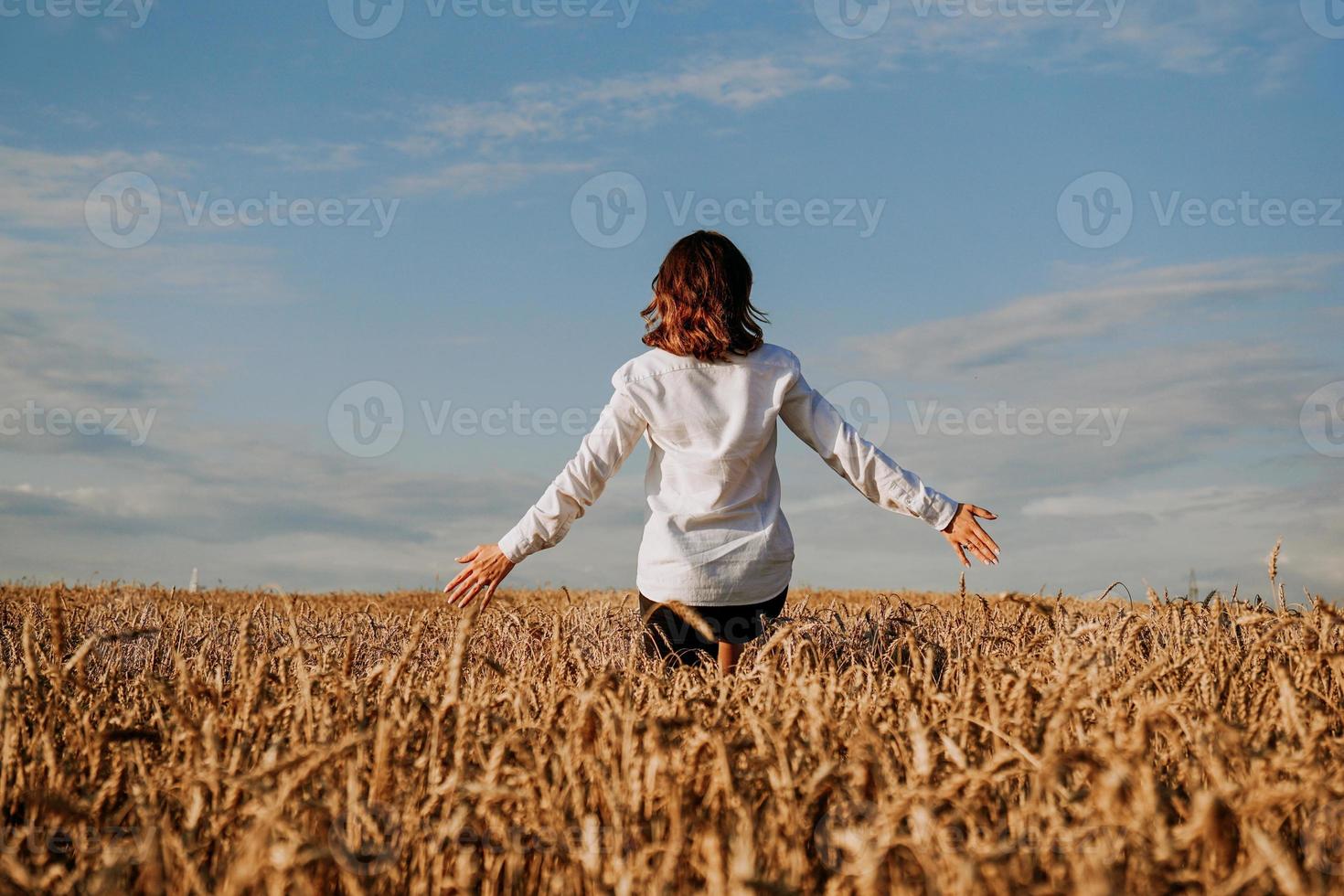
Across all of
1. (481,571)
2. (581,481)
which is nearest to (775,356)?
(581,481)

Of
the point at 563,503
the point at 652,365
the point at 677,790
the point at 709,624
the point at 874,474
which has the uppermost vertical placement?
the point at 652,365

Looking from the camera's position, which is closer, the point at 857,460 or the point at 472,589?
the point at 472,589

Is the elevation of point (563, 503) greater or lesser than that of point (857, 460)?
lesser

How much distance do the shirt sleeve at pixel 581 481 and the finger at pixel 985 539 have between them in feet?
5.18

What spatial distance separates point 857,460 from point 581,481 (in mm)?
1275

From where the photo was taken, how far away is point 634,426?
525 cm

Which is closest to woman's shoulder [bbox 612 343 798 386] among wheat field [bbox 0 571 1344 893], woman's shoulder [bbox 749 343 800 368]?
woman's shoulder [bbox 749 343 800 368]

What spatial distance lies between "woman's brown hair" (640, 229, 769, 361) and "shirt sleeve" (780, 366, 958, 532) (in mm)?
368

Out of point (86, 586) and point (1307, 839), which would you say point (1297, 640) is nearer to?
point (1307, 839)

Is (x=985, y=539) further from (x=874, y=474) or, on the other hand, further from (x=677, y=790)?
(x=677, y=790)

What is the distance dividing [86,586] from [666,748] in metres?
11.0

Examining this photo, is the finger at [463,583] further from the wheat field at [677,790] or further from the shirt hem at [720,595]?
the wheat field at [677,790]

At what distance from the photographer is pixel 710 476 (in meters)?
5.11

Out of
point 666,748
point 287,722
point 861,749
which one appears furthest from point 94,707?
point 861,749
